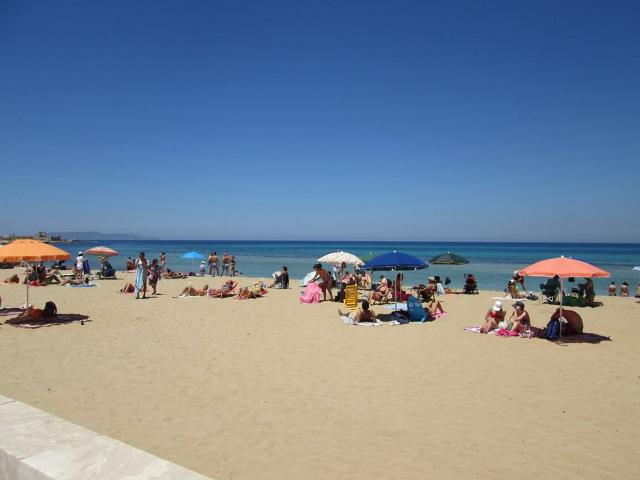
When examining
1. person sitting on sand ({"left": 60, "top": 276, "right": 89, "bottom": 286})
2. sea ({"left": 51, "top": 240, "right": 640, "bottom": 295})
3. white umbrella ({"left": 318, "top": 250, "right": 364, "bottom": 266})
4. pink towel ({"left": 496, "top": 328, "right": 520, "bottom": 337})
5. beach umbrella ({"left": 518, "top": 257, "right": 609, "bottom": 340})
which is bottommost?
sea ({"left": 51, "top": 240, "right": 640, "bottom": 295})

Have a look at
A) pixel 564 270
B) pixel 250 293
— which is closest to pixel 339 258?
pixel 250 293

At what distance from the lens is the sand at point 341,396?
12.9 feet

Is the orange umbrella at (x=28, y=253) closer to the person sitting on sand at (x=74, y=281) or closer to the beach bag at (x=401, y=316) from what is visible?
the beach bag at (x=401, y=316)

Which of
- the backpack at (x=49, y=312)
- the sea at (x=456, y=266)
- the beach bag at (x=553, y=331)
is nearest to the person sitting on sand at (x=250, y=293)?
the sea at (x=456, y=266)

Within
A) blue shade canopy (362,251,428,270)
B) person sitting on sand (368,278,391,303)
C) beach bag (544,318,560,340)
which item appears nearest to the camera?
beach bag (544,318,560,340)

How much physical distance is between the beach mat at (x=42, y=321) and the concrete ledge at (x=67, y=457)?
8922 millimetres

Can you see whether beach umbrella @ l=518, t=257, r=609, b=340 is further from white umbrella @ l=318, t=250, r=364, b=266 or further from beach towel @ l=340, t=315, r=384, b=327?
white umbrella @ l=318, t=250, r=364, b=266

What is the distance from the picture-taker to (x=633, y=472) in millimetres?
3738

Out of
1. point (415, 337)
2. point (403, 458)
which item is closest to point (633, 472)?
point (403, 458)

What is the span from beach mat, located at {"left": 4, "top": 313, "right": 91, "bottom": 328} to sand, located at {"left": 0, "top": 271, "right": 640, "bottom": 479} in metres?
0.32

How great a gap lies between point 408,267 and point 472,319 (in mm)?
2141

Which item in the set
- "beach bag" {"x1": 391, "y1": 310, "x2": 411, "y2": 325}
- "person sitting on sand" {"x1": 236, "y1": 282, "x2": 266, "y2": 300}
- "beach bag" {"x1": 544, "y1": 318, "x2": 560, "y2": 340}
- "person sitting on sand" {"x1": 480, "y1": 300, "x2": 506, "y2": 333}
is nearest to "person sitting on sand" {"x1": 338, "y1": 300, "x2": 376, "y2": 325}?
"beach bag" {"x1": 391, "y1": 310, "x2": 411, "y2": 325}

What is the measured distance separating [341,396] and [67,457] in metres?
4.10

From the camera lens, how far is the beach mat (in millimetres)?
9508
